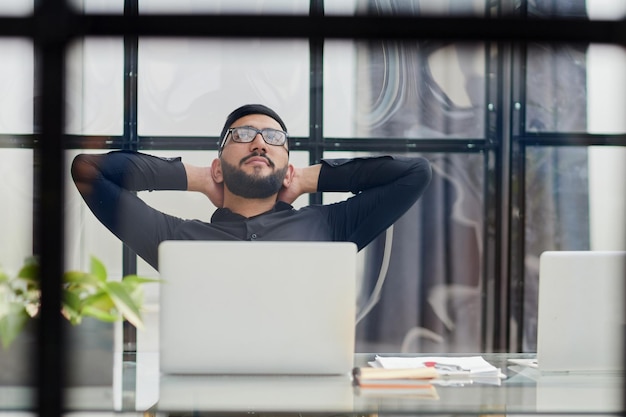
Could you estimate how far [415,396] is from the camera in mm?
1509

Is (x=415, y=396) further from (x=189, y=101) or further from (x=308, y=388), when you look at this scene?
(x=189, y=101)

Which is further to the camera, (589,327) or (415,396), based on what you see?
(589,327)

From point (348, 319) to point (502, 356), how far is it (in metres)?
0.64

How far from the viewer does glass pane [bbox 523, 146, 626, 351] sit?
13.0ft

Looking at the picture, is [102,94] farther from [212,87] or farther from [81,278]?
[81,278]

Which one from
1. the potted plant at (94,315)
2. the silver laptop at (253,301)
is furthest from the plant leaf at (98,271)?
the silver laptop at (253,301)

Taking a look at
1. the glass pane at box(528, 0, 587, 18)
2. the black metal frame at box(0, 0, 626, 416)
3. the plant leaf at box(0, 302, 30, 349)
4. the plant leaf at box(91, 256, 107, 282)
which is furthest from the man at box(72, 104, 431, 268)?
the black metal frame at box(0, 0, 626, 416)

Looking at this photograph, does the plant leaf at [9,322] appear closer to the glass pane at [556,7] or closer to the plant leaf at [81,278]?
the plant leaf at [81,278]

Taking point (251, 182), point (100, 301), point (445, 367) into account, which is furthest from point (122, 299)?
point (251, 182)

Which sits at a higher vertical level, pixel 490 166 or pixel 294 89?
pixel 294 89

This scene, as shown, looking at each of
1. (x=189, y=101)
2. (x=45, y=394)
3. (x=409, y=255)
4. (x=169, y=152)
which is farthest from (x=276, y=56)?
(x=45, y=394)

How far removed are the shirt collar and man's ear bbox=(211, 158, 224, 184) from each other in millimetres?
163

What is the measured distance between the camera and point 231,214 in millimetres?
3574

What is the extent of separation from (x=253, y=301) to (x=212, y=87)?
7.83ft
